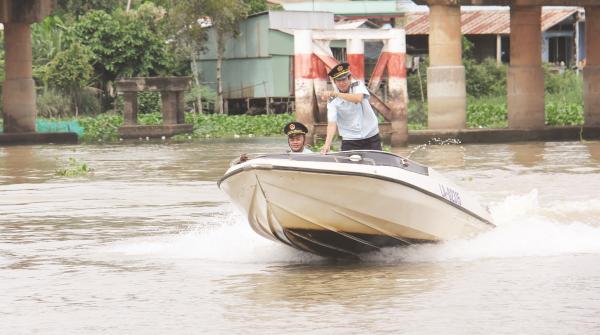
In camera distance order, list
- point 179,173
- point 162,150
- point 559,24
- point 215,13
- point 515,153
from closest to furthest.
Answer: point 179,173
point 515,153
point 162,150
point 215,13
point 559,24

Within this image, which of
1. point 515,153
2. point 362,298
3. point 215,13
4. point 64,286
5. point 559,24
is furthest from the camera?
point 559,24

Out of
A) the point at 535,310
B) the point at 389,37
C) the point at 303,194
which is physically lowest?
the point at 535,310

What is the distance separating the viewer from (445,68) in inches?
1283

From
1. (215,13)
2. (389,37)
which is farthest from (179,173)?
(215,13)

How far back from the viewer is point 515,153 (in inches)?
1121

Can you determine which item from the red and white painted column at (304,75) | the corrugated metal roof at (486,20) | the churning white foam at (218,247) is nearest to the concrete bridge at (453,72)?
the red and white painted column at (304,75)

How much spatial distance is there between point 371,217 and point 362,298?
55.9 inches

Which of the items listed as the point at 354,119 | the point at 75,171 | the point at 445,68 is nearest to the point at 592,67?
the point at 445,68

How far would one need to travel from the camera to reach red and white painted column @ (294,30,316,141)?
29.5 m

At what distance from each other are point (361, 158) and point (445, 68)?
70.4 ft

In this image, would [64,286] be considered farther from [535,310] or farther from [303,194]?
[535,310]

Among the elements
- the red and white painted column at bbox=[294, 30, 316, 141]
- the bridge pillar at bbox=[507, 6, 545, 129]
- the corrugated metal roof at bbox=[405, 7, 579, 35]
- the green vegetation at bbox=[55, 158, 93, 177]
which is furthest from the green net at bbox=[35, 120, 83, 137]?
the corrugated metal roof at bbox=[405, 7, 579, 35]

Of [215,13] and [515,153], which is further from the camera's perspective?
[215,13]

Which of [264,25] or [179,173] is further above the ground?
[264,25]
